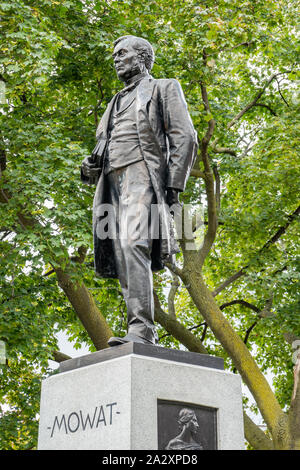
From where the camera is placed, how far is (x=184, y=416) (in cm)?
462

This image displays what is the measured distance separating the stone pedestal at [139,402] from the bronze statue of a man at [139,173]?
13.1 inches

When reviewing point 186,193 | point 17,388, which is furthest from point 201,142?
point 17,388

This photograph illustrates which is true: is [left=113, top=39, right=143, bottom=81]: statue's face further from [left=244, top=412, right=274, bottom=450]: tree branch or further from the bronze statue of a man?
[left=244, top=412, right=274, bottom=450]: tree branch

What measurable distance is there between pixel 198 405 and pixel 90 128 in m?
8.94

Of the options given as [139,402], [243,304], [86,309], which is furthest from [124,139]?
[243,304]

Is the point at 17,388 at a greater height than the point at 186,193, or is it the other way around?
the point at 186,193

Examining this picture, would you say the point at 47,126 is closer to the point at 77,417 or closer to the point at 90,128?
the point at 90,128

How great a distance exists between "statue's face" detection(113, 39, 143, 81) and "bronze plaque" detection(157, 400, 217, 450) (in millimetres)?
2721

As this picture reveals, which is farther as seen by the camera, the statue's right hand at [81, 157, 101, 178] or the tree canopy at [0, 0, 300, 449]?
the tree canopy at [0, 0, 300, 449]

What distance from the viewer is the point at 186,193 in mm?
15016

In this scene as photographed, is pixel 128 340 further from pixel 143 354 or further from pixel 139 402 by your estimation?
pixel 139 402

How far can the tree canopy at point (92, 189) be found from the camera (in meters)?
10.9

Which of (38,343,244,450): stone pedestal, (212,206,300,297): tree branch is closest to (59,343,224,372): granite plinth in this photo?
(38,343,244,450): stone pedestal

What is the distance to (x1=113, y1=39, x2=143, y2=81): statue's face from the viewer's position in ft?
18.5
